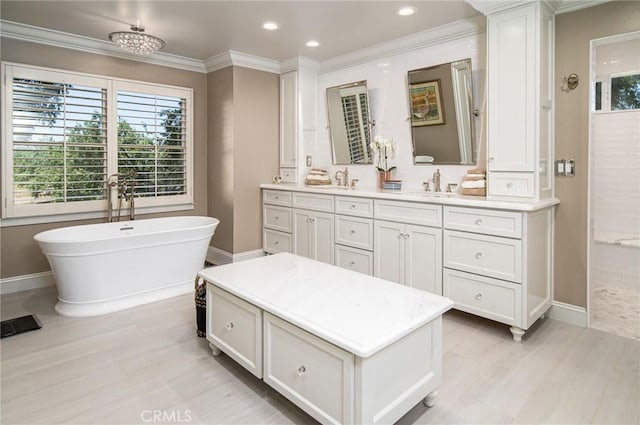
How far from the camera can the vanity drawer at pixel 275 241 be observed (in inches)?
189

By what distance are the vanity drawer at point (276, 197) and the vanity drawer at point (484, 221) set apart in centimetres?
211

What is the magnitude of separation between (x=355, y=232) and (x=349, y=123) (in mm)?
1496

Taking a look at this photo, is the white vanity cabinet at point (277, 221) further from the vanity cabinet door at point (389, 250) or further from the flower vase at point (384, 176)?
the vanity cabinet door at point (389, 250)

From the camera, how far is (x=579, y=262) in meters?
3.12

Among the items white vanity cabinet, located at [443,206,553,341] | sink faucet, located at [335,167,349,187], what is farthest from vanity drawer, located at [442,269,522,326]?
sink faucet, located at [335,167,349,187]

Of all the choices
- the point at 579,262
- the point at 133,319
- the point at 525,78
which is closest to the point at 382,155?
the point at 525,78

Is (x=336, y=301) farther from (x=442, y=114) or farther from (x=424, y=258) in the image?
(x=442, y=114)

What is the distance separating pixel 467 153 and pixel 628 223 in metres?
2.13

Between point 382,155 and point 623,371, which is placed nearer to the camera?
point 623,371

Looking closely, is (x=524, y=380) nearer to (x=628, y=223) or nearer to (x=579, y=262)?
(x=579, y=262)

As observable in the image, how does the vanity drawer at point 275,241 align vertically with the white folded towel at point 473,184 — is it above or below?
below

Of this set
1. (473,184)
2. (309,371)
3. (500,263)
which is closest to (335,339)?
(309,371)

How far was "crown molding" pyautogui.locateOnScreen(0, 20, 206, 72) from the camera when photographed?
3.77 m

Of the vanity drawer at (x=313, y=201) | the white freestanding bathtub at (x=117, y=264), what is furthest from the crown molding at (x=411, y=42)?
the white freestanding bathtub at (x=117, y=264)
